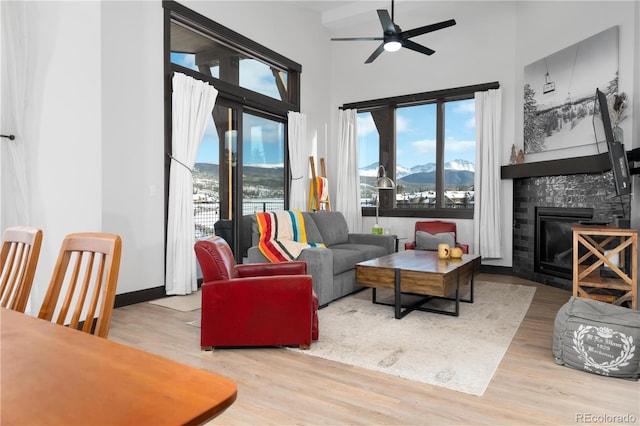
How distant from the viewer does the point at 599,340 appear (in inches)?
97.8

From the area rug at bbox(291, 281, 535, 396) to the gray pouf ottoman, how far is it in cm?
41

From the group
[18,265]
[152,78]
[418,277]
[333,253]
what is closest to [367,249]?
[333,253]

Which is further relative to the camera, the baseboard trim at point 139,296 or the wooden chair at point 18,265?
the baseboard trim at point 139,296

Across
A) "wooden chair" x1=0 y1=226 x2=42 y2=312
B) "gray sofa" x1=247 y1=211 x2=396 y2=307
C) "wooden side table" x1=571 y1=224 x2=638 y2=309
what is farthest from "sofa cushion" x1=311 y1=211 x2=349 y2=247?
"wooden chair" x1=0 y1=226 x2=42 y2=312

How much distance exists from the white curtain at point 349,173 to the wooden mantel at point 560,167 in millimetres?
2361

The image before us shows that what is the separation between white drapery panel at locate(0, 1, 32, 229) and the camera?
2.87 meters

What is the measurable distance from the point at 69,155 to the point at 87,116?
33 centimetres

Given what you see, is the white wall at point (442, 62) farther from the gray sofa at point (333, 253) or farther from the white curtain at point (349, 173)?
the gray sofa at point (333, 253)

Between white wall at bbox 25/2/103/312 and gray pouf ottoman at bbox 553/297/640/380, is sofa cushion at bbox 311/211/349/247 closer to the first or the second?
white wall at bbox 25/2/103/312

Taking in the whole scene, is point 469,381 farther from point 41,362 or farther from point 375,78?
point 375,78

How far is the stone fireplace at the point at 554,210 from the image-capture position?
4.56 metres

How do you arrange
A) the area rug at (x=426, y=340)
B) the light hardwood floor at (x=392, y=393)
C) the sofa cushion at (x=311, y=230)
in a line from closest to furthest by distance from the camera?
the light hardwood floor at (x=392, y=393)
the area rug at (x=426, y=340)
the sofa cushion at (x=311, y=230)

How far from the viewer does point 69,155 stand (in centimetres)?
314

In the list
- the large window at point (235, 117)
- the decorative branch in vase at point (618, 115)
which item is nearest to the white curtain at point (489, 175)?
the decorative branch in vase at point (618, 115)
